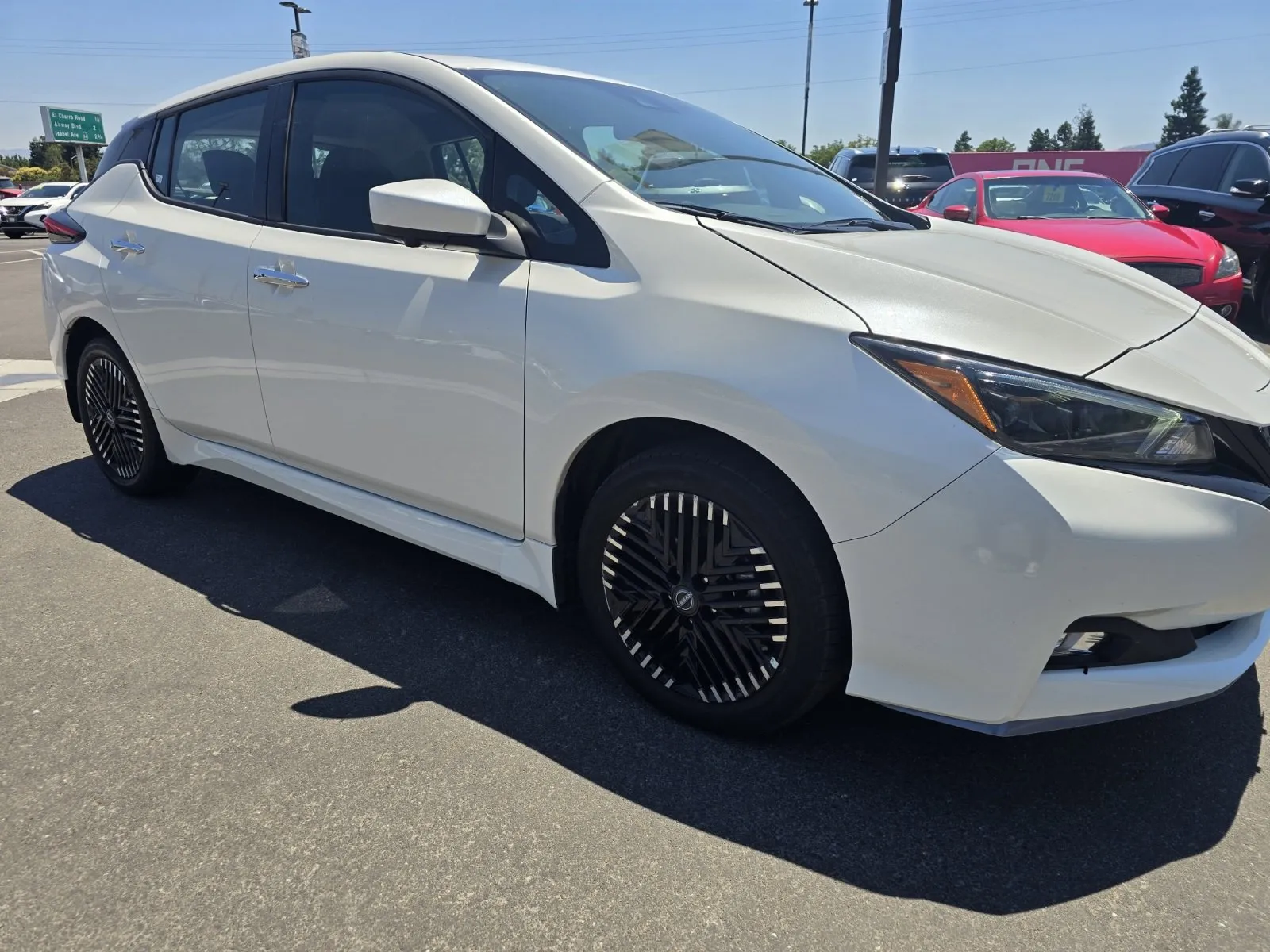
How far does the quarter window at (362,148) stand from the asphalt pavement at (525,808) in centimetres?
132

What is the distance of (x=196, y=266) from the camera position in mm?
3258

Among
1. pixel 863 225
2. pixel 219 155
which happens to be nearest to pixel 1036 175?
pixel 863 225

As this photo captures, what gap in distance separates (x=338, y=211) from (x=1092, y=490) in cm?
229

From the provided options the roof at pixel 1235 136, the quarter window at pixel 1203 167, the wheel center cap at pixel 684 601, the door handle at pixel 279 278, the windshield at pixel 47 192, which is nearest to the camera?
the wheel center cap at pixel 684 601

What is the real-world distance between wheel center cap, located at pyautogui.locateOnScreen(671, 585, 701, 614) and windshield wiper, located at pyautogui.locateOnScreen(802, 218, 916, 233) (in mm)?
999

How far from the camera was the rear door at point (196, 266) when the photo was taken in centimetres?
317

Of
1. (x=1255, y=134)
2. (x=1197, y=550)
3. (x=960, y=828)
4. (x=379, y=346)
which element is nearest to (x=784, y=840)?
(x=960, y=828)

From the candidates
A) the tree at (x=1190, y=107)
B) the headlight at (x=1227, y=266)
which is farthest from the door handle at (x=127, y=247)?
the tree at (x=1190, y=107)

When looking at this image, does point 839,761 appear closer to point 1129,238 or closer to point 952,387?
point 952,387

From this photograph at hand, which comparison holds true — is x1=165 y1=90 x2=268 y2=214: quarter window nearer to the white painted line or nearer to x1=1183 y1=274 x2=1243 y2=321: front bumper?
the white painted line

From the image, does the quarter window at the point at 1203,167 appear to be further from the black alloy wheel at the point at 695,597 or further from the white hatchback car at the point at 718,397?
the black alloy wheel at the point at 695,597

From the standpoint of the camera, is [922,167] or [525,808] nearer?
[525,808]

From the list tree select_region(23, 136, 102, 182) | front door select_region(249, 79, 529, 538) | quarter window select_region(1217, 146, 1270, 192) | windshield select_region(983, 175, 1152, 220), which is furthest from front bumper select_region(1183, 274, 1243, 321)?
tree select_region(23, 136, 102, 182)

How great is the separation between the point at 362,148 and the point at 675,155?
0.98 metres
